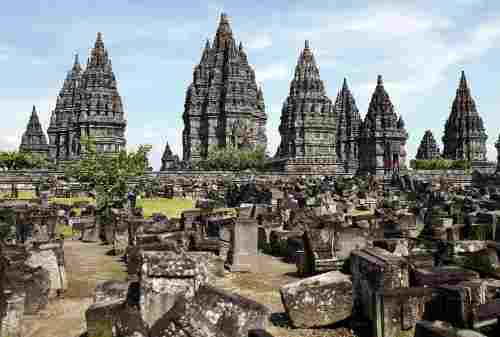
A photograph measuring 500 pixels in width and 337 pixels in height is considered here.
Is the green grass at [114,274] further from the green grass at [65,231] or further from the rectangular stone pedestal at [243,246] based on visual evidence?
the green grass at [65,231]

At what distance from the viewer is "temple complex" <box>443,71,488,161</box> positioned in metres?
79.7

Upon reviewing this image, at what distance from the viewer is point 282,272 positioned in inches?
464

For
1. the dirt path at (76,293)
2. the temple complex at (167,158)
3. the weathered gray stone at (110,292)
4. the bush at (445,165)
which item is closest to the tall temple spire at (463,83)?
the bush at (445,165)

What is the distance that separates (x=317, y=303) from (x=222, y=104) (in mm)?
77021

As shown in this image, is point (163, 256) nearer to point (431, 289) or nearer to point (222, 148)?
point (431, 289)

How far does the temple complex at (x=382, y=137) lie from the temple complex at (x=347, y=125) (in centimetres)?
1324

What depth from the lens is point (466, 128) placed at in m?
79.9

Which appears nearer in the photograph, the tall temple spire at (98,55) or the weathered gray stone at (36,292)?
the weathered gray stone at (36,292)

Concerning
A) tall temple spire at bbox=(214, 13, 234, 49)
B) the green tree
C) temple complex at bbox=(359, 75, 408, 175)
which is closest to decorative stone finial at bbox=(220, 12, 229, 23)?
tall temple spire at bbox=(214, 13, 234, 49)

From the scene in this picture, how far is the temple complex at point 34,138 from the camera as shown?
91375 mm

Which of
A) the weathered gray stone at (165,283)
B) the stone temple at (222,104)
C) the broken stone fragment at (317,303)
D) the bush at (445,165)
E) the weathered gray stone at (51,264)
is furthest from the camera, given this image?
the stone temple at (222,104)

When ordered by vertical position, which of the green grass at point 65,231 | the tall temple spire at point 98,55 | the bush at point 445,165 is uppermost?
the tall temple spire at point 98,55

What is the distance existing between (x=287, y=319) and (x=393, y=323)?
165 centimetres

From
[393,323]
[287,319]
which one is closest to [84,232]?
[287,319]
